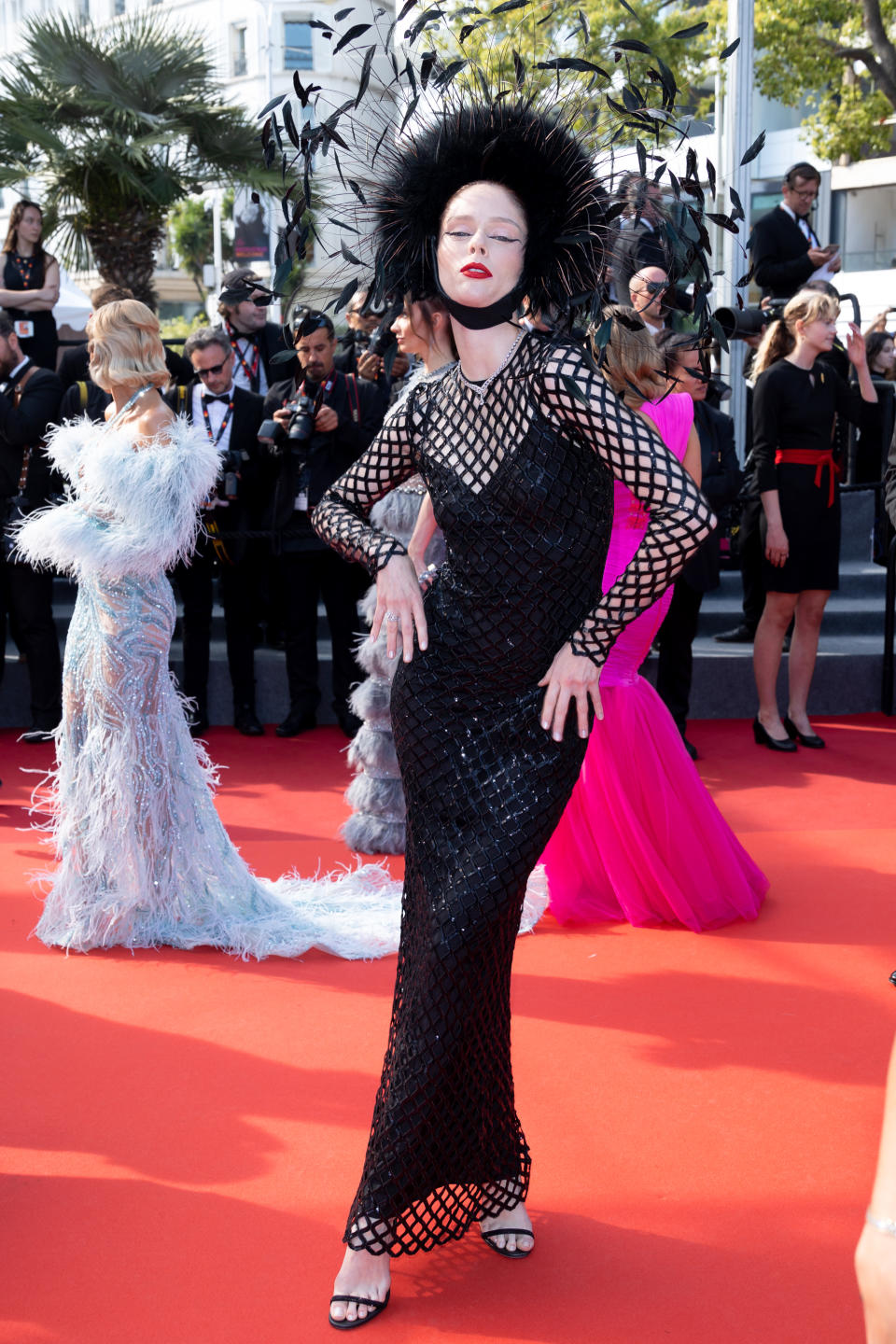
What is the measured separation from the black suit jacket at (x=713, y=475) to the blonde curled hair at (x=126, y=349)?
2.88m

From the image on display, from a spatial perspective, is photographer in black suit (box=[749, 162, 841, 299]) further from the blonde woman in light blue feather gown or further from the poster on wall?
the poster on wall

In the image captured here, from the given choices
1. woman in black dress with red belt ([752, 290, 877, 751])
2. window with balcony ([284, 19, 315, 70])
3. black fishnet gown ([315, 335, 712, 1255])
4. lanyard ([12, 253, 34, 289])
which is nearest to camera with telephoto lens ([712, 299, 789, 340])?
woman in black dress with red belt ([752, 290, 877, 751])

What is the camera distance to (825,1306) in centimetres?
237

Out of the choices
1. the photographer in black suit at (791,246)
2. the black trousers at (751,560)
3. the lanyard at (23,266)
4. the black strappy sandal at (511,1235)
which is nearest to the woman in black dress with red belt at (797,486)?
the black trousers at (751,560)

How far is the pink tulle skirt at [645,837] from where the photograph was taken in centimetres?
438

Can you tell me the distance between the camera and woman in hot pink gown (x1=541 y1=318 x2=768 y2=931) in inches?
172

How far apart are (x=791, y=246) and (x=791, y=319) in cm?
343

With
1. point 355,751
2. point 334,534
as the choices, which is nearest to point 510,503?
point 334,534

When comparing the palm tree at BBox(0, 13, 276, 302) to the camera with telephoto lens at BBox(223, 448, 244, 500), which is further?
the palm tree at BBox(0, 13, 276, 302)

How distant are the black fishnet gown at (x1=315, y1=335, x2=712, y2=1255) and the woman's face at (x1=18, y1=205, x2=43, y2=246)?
6.75 meters

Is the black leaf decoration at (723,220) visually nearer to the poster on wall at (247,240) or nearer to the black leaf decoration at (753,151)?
the black leaf decoration at (753,151)

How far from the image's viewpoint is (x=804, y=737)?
6.80 meters

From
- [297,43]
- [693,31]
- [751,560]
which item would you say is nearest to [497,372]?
[693,31]

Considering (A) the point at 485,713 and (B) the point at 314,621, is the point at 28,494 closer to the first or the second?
(B) the point at 314,621
